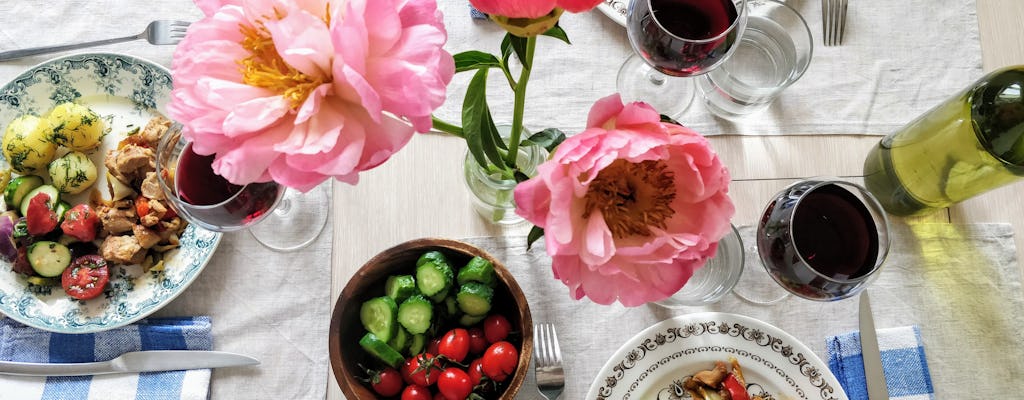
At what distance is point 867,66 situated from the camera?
39.0 inches

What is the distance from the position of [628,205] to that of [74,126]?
821mm

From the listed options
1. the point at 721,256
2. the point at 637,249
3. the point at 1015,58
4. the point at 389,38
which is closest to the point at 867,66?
the point at 1015,58

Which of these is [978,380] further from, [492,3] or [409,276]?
[492,3]

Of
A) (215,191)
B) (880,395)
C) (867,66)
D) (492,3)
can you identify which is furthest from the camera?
(867,66)

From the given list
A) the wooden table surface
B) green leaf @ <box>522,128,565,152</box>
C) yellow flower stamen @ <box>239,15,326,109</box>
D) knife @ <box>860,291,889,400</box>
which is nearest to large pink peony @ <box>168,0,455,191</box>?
yellow flower stamen @ <box>239,15,326,109</box>

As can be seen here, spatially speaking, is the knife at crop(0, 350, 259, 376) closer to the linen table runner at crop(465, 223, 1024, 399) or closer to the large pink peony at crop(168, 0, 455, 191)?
the linen table runner at crop(465, 223, 1024, 399)

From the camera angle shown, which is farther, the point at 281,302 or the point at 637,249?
the point at 281,302

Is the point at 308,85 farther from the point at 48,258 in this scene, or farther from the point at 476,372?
the point at 48,258

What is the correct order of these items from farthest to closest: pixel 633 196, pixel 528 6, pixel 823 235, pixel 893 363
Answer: pixel 893 363
pixel 823 235
pixel 633 196
pixel 528 6

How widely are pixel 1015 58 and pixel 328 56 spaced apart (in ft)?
3.35

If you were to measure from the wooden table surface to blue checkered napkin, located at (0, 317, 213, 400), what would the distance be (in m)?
0.21

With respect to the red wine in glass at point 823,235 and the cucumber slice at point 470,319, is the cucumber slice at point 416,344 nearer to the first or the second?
the cucumber slice at point 470,319

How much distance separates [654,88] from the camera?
3.25 feet

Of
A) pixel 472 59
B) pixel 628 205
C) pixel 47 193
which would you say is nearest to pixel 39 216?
pixel 47 193
